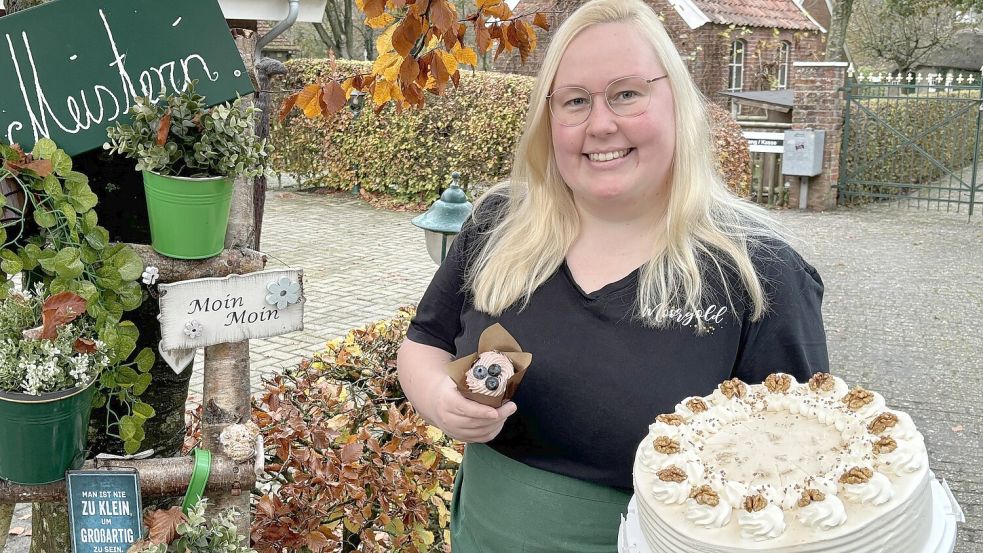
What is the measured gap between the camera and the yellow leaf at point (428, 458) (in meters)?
3.13

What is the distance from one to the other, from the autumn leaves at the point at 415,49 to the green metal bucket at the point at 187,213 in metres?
0.60

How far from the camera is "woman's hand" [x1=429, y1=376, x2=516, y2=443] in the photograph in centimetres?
173

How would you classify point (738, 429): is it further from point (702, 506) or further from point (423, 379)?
point (423, 379)

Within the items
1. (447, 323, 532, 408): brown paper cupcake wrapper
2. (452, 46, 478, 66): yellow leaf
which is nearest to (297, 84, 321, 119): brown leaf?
(452, 46, 478, 66): yellow leaf

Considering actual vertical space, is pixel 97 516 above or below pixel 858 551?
below

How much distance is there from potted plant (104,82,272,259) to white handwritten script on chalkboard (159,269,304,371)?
0.27 ft

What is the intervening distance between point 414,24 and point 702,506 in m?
1.41

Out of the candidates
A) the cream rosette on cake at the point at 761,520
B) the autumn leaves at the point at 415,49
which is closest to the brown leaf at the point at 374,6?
the autumn leaves at the point at 415,49

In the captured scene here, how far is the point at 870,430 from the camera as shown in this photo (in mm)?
1552

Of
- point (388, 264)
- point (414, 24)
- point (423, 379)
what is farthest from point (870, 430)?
point (388, 264)

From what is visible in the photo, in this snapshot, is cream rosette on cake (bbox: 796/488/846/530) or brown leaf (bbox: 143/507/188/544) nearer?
cream rosette on cake (bbox: 796/488/846/530)

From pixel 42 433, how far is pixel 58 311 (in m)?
0.25

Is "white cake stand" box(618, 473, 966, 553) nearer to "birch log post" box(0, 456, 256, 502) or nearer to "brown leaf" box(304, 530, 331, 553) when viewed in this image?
"birch log post" box(0, 456, 256, 502)

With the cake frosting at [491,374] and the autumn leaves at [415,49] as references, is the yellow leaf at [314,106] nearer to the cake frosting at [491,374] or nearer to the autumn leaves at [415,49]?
the autumn leaves at [415,49]
